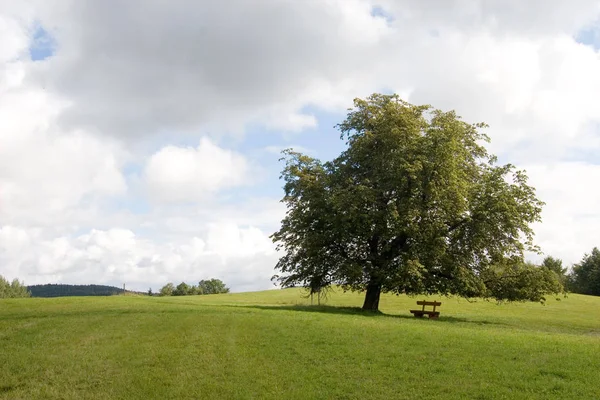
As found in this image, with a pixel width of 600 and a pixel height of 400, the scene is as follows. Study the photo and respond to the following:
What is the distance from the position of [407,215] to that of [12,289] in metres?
156

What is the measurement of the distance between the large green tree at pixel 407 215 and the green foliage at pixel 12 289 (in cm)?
13958

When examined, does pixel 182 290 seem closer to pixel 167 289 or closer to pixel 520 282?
pixel 167 289

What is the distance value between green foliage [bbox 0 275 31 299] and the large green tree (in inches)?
5495

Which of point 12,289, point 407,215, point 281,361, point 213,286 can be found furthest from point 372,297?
point 12,289

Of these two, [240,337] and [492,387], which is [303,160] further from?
[492,387]

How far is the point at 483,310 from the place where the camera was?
1896 inches

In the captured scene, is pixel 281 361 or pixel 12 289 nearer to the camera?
pixel 281 361

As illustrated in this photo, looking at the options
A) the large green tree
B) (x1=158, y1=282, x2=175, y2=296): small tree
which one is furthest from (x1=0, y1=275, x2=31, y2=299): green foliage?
the large green tree

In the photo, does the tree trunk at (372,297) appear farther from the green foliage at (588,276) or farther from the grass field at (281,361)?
the green foliage at (588,276)

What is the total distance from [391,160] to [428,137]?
3.07m

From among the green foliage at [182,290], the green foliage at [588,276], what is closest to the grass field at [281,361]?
the green foliage at [588,276]

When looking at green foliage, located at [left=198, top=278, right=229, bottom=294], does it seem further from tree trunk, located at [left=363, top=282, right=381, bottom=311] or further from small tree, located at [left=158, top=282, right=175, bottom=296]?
tree trunk, located at [left=363, top=282, right=381, bottom=311]

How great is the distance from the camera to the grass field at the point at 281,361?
1361 cm

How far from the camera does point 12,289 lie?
6029 inches
